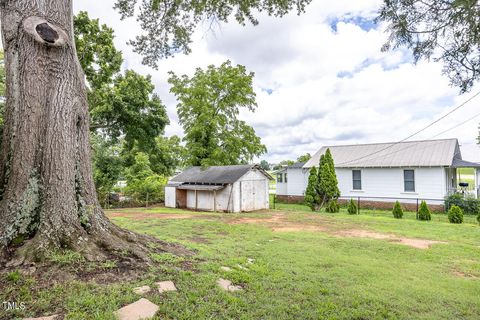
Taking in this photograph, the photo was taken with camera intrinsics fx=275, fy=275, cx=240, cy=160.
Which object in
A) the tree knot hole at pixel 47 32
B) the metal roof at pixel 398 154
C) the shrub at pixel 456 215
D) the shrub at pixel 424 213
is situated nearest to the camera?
the tree knot hole at pixel 47 32

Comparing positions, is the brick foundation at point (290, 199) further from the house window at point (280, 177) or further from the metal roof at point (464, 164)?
the metal roof at point (464, 164)

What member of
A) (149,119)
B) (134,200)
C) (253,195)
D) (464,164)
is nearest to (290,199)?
(253,195)

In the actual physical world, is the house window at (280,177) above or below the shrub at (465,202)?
above

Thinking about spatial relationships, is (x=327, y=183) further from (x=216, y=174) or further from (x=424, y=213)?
(x=216, y=174)

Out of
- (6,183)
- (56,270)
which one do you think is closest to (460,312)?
(56,270)

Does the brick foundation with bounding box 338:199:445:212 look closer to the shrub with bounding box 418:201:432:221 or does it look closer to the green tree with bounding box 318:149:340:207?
the green tree with bounding box 318:149:340:207

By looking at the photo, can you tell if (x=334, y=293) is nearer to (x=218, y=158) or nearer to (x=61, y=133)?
(x=61, y=133)

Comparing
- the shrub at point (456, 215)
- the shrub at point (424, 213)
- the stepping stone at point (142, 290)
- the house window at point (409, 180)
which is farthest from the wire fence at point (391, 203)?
the stepping stone at point (142, 290)

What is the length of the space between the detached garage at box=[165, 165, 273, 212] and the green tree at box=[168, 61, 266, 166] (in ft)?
12.4

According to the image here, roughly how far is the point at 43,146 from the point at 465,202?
19.2 metres

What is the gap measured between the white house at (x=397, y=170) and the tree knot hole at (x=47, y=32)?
17.2 meters

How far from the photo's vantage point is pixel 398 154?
745 inches

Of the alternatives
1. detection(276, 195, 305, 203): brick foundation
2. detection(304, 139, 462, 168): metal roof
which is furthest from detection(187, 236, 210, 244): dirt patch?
detection(276, 195, 305, 203): brick foundation

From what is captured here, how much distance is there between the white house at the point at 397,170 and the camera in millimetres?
16594
